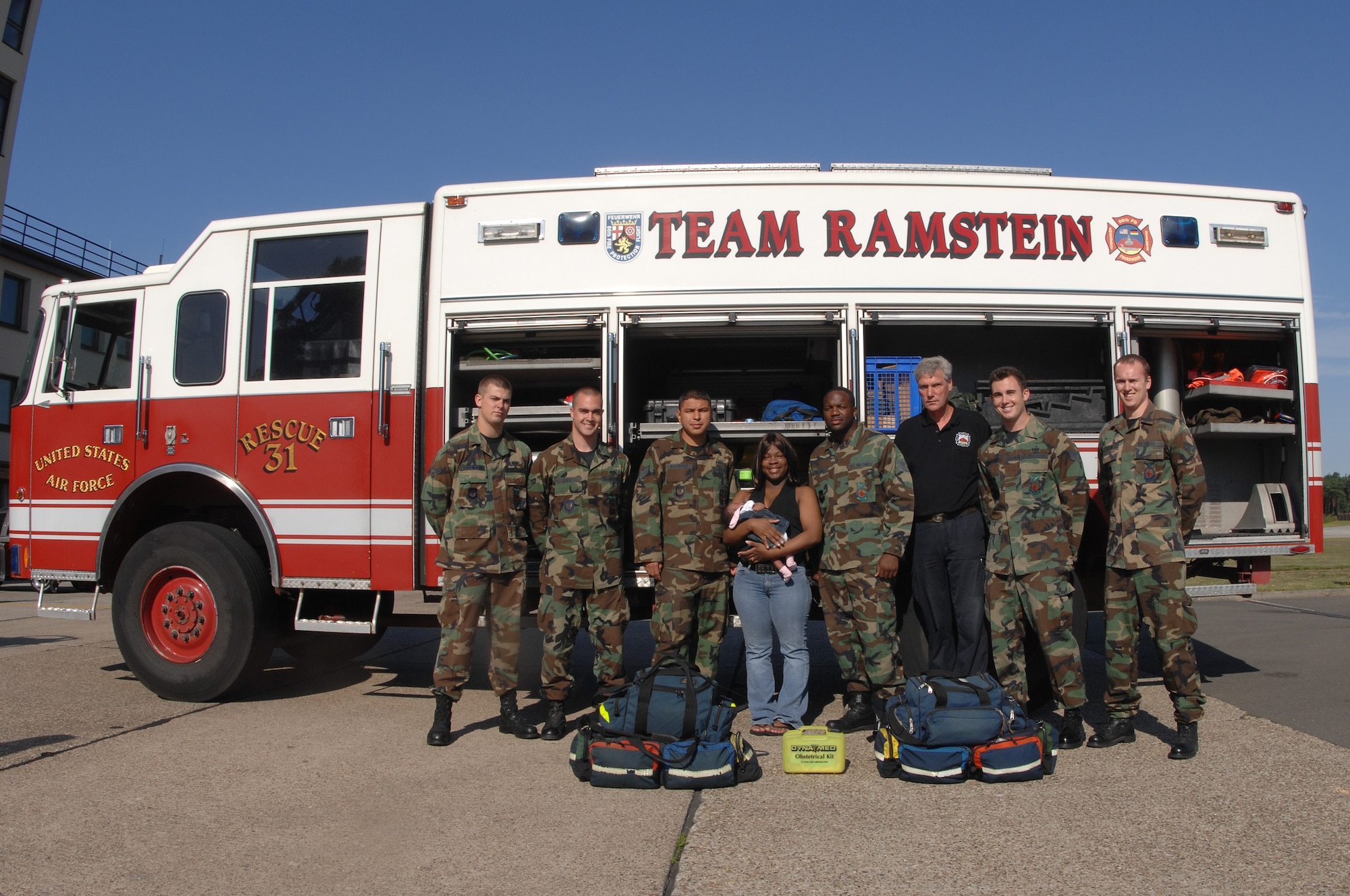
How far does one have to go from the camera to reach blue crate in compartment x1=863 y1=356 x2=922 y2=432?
536 cm

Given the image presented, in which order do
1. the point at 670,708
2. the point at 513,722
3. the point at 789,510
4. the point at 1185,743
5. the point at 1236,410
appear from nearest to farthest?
the point at 670,708, the point at 1185,743, the point at 789,510, the point at 513,722, the point at 1236,410

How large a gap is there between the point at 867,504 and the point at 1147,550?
54.9 inches

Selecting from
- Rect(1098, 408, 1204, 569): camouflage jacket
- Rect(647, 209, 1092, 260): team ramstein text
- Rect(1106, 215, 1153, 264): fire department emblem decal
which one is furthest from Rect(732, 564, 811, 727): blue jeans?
Rect(1106, 215, 1153, 264): fire department emblem decal

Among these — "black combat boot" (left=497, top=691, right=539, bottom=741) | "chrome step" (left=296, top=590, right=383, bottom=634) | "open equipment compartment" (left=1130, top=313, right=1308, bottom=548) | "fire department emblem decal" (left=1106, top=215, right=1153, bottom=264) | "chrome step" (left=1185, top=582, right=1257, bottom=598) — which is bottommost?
"black combat boot" (left=497, top=691, right=539, bottom=741)

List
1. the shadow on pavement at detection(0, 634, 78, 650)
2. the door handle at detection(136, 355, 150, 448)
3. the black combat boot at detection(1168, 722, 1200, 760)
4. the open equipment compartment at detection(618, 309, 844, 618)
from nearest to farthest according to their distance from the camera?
the black combat boot at detection(1168, 722, 1200, 760)
the open equipment compartment at detection(618, 309, 844, 618)
the door handle at detection(136, 355, 150, 448)
the shadow on pavement at detection(0, 634, 78, 650)

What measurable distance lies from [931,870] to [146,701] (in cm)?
520

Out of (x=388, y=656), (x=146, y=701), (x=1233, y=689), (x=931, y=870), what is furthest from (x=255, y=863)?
(x=1233, y=689)

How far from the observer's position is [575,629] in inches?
194

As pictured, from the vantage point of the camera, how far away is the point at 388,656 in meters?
7.77

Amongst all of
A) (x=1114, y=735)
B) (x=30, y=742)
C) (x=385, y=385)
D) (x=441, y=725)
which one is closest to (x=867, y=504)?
(x=1114, y=735)

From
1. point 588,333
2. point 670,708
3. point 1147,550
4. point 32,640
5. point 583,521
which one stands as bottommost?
point 32,640

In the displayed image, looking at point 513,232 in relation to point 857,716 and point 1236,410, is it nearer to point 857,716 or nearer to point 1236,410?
point 857,716

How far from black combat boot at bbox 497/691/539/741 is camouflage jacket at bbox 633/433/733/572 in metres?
1.10

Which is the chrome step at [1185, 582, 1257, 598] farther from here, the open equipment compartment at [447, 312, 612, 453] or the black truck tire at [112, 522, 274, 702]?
the black truck tire at [112, 522, 274, 702]
